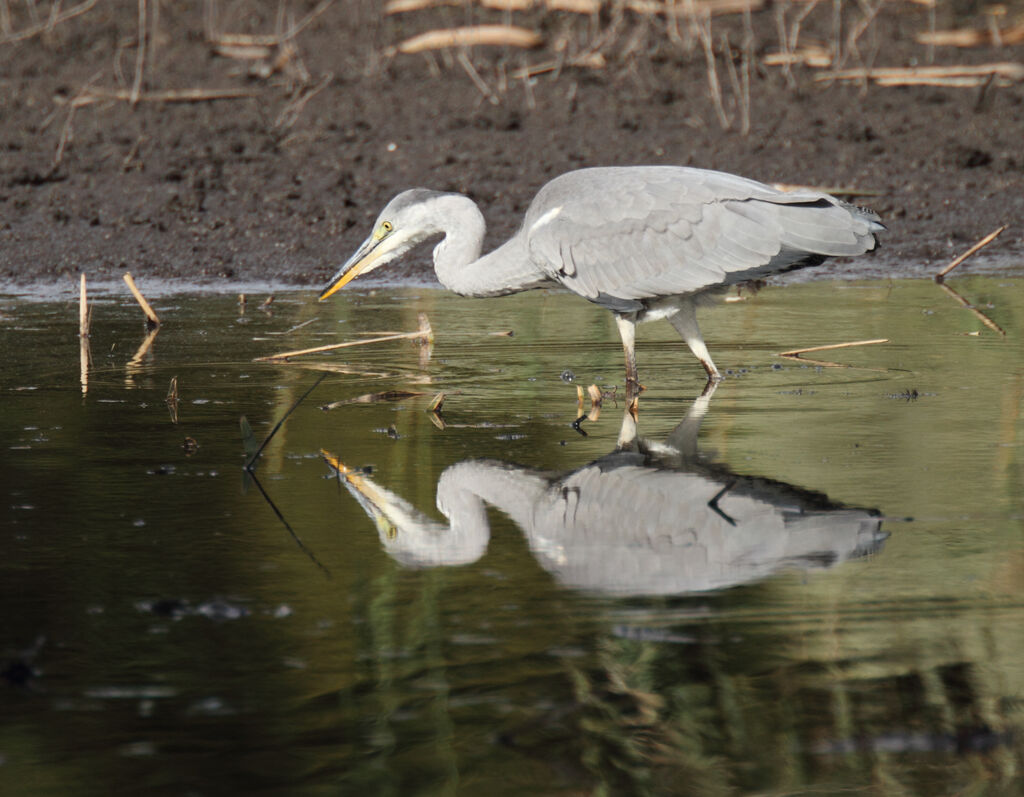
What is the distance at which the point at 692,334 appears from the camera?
7.30 m

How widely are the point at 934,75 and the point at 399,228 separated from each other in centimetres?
855

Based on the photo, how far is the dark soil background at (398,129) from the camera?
11.9 meters

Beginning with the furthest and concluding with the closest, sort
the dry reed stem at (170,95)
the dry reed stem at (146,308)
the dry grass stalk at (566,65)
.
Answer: the dry grass stalk at (566,65), the dry reed stem at (170,95), the dry reed stem at (146,308)

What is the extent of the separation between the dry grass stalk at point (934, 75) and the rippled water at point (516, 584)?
25.5ft

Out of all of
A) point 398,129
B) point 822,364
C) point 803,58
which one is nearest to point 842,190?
point 803,58

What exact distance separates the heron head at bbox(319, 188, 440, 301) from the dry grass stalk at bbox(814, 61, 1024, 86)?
7.98 metres

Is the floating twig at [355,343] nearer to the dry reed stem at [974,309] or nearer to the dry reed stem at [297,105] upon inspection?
the dry reed stem at [974,309]

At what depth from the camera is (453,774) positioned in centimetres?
300

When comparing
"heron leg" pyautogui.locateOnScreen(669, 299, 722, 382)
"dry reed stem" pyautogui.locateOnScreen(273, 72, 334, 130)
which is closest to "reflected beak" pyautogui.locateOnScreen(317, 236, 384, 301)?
"heron leg" pyautogui.locateOnScreen(669, 299, 722, 382)

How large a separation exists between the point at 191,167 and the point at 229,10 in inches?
185

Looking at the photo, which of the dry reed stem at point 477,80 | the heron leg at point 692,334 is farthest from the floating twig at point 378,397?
the dry reed stem at point 477,80

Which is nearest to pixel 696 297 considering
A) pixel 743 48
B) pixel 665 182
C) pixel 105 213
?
pixel 665 182

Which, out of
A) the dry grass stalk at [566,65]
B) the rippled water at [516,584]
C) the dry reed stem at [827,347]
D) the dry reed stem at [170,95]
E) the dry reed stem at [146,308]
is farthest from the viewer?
the dry grass stalk at [566,65]

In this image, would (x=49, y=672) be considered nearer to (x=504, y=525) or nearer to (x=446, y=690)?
(x=446, y=690)
